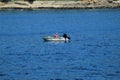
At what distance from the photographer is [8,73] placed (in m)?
55.3

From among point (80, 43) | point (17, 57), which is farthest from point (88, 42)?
point (17, 57)

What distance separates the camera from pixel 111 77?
52625mm

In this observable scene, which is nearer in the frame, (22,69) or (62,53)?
(22,69)

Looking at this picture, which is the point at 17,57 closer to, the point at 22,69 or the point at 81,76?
the point at 22,69

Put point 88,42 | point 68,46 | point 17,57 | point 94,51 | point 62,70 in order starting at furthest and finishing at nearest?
point 88,42 → point 68,46 → point 94,51 → point 17,57 → point 62,70

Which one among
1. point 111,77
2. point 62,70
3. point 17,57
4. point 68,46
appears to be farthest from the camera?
point 68,46

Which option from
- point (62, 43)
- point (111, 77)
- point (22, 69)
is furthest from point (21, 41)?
point (111, 77)

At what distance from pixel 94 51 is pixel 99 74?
59.6 feet

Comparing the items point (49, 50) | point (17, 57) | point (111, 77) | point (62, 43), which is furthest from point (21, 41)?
point (111, 77)

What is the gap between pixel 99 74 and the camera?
54.2 meters

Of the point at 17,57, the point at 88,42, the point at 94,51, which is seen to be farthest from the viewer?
the point at 88,42

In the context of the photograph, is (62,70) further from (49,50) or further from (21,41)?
(21,41)

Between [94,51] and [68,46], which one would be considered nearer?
[94,51]

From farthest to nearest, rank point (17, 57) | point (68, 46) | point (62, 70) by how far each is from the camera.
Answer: point (68, 46) < point (17, 57) < point (62, 70)
